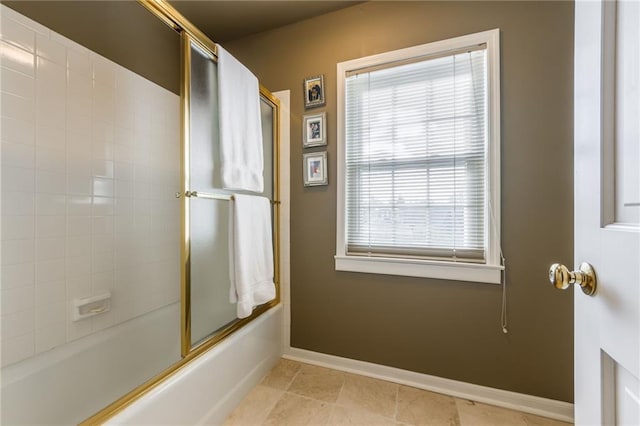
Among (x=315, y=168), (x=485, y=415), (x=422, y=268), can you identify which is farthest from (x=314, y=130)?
(x=485, y=415)

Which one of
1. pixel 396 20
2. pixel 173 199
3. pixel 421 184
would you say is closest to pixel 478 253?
pixel 421 184

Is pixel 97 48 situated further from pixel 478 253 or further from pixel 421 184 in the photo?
pixel 478 253

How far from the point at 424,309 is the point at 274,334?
1019 millimetres

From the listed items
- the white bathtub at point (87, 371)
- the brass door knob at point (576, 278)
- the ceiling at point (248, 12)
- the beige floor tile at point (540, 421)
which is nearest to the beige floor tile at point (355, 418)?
the beige floor tile at point (540, 421)

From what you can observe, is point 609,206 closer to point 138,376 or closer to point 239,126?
point 239,126

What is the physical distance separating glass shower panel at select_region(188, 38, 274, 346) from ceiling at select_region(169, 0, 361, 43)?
0.79 metres

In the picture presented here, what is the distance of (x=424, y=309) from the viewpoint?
157 cm

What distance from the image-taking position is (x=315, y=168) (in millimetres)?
1820

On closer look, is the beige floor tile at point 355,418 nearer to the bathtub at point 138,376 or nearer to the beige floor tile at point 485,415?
the beige floor tile at point 485,415

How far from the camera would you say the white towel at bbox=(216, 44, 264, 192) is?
4.33 feet

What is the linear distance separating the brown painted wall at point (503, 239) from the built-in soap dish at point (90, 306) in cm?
112

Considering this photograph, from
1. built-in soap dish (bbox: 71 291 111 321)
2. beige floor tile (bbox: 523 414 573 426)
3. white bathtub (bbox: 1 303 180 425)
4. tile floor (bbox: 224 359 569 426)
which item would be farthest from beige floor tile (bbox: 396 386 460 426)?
built-in soap dish (bbox: 71 291 111 321)

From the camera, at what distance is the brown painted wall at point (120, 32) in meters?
1.28

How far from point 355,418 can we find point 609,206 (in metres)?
1.42
